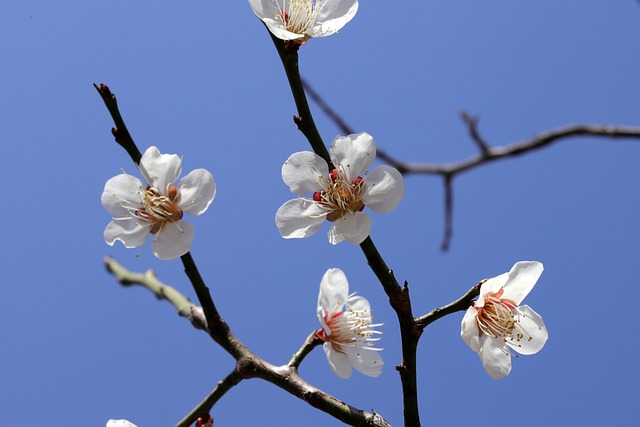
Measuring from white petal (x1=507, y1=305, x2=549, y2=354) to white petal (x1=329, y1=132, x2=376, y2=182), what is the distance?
0.51m

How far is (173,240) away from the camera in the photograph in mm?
1393

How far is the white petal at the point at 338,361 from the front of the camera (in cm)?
153

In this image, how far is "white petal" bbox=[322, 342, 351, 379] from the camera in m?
1.53

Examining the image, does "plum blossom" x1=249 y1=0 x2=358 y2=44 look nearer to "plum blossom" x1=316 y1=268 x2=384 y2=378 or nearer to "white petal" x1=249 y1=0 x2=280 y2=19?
"white petal" x1=249 y1=0 x2=280 y2=19

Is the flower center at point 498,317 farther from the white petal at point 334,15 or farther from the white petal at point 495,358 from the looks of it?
the white petal at point 334,15

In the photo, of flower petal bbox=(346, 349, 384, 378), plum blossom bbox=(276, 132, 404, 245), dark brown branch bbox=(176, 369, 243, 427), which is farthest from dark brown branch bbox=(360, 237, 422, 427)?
dark brown branch bbox=(176, 369, 243, 427)

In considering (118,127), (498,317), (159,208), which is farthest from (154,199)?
(498,317)

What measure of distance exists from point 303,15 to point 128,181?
0.59 meters

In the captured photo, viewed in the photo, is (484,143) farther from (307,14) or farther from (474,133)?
(307,14)

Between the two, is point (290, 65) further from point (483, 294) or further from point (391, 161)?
point (391, 161)

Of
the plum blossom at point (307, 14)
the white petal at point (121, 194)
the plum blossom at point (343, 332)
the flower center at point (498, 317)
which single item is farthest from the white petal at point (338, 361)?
the plum blossom at point (307, 14)

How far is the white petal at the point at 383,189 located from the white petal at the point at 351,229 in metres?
0.07

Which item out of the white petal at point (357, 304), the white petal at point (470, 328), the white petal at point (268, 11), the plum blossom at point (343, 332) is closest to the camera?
the white petal at point (470, 328)

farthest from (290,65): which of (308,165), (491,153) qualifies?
(491,153)
